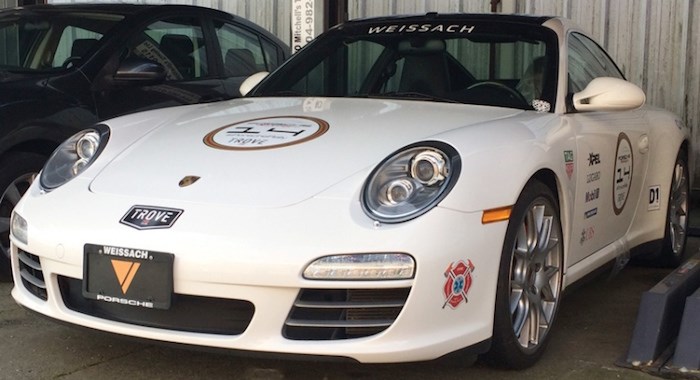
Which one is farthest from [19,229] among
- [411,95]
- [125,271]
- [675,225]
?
[675,225]

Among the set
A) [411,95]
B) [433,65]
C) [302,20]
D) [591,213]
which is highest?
[302,20]

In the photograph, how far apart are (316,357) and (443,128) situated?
101 cm

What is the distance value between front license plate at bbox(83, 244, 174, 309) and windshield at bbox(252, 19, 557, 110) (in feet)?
5.40

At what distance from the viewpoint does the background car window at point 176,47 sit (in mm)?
5709

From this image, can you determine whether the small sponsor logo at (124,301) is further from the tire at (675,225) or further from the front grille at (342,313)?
the tire at (675,225)

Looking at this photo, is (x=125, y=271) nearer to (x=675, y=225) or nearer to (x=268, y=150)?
(x=268, y=150)

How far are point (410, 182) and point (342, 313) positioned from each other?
1.59 ft

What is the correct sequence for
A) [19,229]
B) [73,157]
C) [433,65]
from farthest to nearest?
1. [433,65]
2. [73,157]
3. [19,229]

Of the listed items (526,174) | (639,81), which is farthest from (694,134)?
(526,174)

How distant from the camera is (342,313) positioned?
3064 millimetres

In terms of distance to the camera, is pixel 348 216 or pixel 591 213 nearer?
pixel 348 216

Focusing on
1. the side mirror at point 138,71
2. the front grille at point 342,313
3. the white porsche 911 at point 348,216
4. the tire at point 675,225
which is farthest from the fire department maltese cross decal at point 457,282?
the side mirror at point 138,71

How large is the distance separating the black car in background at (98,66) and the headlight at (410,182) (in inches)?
90.4

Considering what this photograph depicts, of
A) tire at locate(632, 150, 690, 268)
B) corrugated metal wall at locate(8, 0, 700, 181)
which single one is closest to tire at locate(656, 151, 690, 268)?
tire at locate(632, 150, 690, 268)
